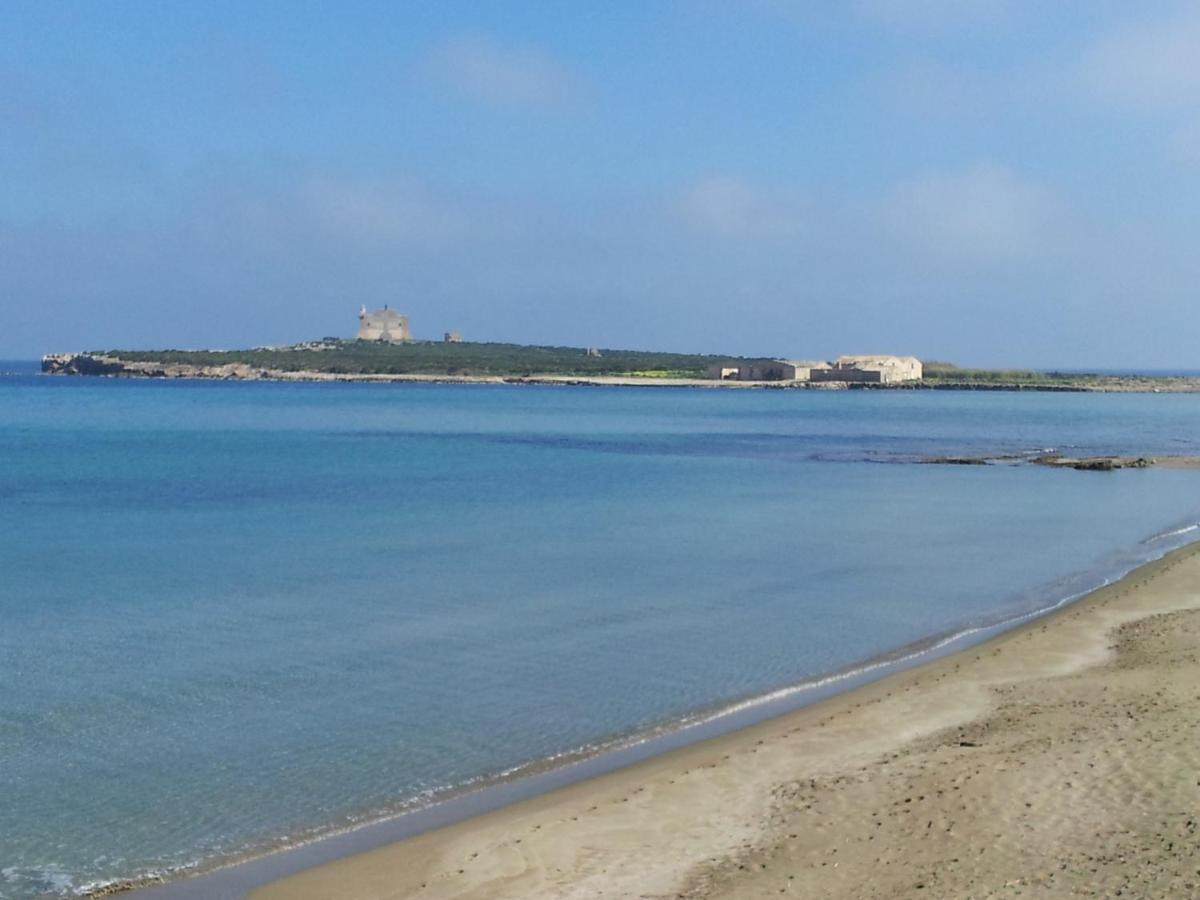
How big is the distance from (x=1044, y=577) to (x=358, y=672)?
1234 centimetres

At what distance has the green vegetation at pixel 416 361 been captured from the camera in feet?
520

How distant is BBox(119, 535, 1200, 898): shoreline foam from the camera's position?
28.2ft

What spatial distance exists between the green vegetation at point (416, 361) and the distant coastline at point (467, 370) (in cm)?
13

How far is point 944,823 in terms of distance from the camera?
27.8 ft

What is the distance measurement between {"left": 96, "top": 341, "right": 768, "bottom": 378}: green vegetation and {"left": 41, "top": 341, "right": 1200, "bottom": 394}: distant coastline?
5.0 inches

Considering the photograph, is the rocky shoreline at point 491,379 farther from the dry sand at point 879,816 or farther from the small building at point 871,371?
the dry sand at point 879,816

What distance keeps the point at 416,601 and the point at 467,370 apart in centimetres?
14010

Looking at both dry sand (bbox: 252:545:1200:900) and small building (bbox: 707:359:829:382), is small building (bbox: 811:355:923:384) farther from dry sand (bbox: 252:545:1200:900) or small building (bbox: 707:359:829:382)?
dry sand (bbox: 252:545:1200:900)

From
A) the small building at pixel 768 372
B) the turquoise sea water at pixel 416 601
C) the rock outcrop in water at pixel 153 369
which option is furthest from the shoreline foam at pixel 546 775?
the rock outcrop in water at pixel 153 369

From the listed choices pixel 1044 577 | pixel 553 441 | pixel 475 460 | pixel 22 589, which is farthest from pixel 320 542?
pixel 553 441

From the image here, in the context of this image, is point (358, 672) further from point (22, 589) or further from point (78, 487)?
point (78, 487)

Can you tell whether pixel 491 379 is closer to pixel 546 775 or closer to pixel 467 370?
pixel 467 370

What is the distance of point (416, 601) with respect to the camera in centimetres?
1788

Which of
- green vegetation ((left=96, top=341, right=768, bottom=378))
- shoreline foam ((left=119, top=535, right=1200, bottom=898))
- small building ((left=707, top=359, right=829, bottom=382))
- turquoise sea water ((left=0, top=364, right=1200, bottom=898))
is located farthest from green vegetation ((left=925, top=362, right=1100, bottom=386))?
shoreline foam ((left=119, top=535, right=1200, bottom=898))
